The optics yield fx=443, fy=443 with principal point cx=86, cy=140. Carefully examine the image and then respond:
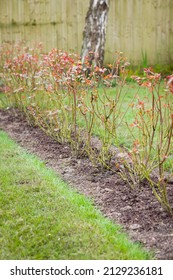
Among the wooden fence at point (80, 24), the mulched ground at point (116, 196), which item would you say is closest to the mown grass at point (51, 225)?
the mulched ground at point (116, 196)

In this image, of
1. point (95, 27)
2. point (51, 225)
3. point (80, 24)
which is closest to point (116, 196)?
point (51, 225)

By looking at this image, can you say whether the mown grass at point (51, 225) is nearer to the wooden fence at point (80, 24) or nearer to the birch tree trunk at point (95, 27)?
the birch tree trunk at point (95, 27)

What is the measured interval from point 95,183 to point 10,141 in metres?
1.92

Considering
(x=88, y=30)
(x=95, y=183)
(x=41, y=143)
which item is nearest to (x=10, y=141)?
(x=41, y=143)

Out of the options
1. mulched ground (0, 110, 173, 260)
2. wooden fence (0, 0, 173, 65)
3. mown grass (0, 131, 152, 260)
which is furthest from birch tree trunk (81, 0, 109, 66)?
mown grass (0, 131, 152, 260)

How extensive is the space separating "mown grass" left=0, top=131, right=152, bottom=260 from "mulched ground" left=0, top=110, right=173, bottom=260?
107mm

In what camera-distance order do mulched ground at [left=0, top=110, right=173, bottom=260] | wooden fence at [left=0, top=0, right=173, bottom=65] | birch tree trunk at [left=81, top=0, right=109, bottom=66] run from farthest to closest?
1. wooden fence at [left=0, top=0, right=173, bottom=65]
2. birch tree trunk at [left=81, top=0, right=109, bottom=66]
3. mulched ground at [left=0, top=110, right=173, bottom=260]

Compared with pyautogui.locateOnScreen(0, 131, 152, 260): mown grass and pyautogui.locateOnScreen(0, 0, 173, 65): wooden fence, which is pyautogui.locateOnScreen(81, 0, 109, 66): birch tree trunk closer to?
pyautogui.locateOnScreen(0, 0, 173, 65): wooden fence

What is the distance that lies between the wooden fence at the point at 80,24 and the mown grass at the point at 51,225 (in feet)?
25.0

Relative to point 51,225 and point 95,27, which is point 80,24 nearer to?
point 95,27

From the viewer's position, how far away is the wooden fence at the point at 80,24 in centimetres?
1146

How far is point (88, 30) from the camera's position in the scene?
9.79 meters

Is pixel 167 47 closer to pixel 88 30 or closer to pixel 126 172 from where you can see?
pixel 88 30

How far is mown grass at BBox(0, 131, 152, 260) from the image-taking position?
3006 millimetres
